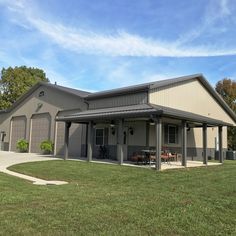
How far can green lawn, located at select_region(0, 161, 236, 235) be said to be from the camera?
568 cm

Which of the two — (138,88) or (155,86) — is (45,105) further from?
(155,86)

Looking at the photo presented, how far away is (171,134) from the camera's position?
22.3 meters

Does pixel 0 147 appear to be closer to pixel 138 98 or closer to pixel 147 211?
pixel 138 98

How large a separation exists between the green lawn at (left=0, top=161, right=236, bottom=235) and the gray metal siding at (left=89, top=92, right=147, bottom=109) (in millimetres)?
7668

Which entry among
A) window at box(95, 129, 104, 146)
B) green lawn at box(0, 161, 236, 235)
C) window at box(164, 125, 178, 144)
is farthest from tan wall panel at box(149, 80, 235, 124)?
green lawn at box(0, 161, 236, 235)

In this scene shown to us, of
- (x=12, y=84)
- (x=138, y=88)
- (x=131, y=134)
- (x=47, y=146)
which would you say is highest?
(x=12, y=84)

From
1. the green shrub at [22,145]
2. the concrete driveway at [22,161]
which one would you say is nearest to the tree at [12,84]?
the green shrub at [22,145]

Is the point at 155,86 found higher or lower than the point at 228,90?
lower

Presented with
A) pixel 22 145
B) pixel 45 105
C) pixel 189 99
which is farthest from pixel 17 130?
pixel 189 99

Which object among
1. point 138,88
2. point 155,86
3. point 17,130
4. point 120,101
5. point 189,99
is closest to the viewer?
point 138,88

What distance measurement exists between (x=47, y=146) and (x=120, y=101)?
28.2 feet

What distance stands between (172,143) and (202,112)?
4.17 meters

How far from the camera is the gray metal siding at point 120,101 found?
62.8ft

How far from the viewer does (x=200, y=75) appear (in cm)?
2347
